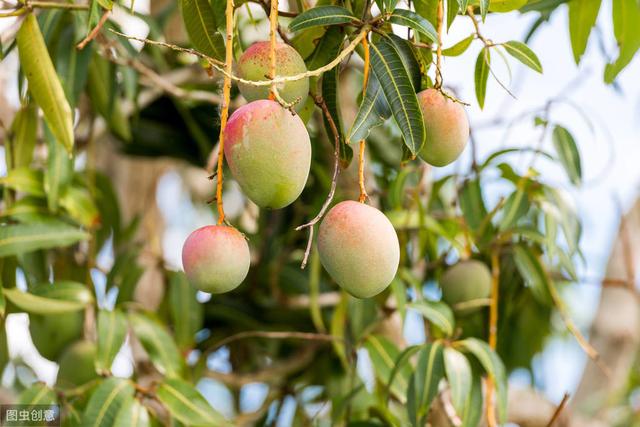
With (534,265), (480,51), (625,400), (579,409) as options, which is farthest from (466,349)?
(625,400)

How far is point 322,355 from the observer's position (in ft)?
4.85

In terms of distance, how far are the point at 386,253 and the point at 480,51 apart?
0.27 metres

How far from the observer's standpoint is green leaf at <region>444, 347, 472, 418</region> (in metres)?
0.96

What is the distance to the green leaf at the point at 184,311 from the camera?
130 centimetres

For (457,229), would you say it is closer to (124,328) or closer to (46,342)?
(124,328)

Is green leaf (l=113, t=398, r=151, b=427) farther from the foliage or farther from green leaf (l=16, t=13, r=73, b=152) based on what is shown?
green leaf (l=16, t=13, r=73, b=152)

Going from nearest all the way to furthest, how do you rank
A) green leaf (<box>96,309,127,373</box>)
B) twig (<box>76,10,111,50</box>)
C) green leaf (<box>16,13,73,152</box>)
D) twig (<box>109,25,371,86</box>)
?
twig (<box>109,25,371,86</box>) < twig (<box>76,10,111,50</box>) < green leaf (<box>16,13,73,152</box>) < green leaf (<box>96,309,127,373</box>)

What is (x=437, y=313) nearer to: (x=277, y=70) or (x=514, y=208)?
(x=514, y=208)

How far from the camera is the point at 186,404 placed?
40.1 inches

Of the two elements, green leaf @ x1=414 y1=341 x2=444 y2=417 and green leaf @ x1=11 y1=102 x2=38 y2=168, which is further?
green leaf @ x1=11 y1=102 x2=38 y2=168

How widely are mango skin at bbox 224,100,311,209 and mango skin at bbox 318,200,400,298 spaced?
47 mm

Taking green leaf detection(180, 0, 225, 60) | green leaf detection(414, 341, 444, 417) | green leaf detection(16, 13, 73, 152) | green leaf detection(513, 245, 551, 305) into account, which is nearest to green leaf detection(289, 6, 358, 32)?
green leaf detection(180, 0, 225, 60)

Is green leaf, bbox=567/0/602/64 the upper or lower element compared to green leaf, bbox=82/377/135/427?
upper

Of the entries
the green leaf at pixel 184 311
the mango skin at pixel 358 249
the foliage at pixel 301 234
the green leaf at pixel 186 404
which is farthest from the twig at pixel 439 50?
the green leaf at pixel 184 311
